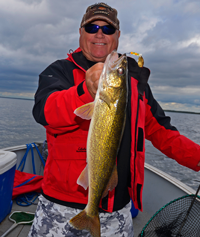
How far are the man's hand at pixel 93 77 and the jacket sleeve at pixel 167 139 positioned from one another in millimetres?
1396

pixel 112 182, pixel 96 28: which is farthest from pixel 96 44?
pixel 112 182

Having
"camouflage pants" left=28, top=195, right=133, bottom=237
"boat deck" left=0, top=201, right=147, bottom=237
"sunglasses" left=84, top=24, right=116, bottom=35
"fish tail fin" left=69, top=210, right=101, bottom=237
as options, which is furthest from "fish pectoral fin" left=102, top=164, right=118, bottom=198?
"boat deck" left=0, top=201, right=147, bottom=237

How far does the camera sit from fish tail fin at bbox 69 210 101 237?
A: 5.49 ft

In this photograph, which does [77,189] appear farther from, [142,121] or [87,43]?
[87,43]

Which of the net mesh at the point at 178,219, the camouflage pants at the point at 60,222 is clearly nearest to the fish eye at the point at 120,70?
the camouflage pants at the point at 60,222

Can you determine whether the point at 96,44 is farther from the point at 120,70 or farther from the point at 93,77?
Answer: the point at 93,77

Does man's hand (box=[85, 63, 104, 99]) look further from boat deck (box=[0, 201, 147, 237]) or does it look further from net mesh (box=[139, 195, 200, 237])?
boat deck (box=[0, 201, 147, 237])

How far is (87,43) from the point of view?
8.54ft

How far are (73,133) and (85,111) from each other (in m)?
0.65

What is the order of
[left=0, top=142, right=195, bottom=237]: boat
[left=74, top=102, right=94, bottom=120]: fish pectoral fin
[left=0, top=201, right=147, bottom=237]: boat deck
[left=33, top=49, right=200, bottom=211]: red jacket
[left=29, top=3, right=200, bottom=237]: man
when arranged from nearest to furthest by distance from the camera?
[left=74, top=102, right=94, bottom=120]: fish pectoral fin < [left=33, top=49, right=200, bottom=211]: red jacket < [left=29, top=3, right=200, bottom=237]: man < [left=0, top=201, right=147, bottom=237]: boat deck < [left=0, top=142, right=195, bottom=237]: boat

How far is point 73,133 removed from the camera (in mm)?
2055

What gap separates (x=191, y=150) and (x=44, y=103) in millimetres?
1998

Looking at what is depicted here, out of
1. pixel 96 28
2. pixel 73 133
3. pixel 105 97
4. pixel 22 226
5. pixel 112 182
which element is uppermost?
pixel 96 28

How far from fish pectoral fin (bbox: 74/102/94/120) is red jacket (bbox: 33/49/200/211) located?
0.08 m
